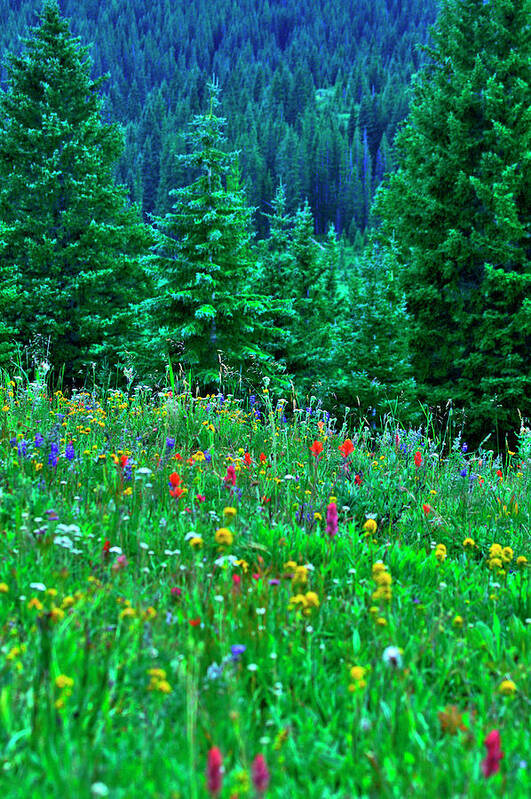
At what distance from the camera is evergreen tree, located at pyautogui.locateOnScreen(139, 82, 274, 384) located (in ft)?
54.1

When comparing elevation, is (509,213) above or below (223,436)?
above

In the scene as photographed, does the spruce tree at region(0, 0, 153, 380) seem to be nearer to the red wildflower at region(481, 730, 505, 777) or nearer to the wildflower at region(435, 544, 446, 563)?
the wildflower at region(435, 544, 446, 563)

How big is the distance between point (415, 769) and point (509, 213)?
15407mm

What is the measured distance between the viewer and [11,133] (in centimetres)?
2208

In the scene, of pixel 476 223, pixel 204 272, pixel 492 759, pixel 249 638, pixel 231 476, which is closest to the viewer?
pixel 492 759

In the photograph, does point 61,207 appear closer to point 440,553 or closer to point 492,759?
point 440,553

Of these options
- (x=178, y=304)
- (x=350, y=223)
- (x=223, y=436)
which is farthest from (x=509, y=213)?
(x=350, y=223)

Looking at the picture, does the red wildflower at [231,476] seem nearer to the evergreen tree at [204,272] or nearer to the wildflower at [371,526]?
the wildflower at [371,526]

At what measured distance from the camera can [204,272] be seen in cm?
1723

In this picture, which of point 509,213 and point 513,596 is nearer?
point 513,596

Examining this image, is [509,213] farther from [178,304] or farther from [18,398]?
[18,398]

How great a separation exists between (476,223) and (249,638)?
16264mm

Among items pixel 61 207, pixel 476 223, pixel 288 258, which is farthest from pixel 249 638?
pixel 61 207

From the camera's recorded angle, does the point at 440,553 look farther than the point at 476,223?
No
